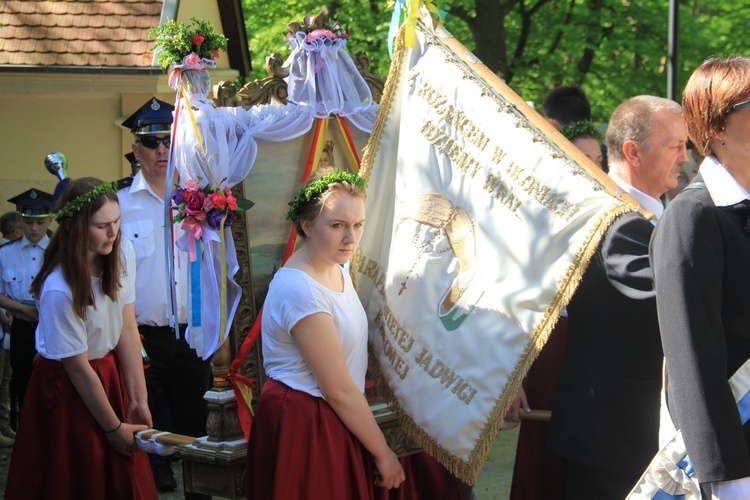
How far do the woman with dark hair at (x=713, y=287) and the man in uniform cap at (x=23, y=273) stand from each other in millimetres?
5115

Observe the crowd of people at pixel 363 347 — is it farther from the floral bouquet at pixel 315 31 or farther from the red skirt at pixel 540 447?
the floral bouquet at pixel 315 31

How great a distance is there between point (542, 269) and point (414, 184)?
2.34 ft

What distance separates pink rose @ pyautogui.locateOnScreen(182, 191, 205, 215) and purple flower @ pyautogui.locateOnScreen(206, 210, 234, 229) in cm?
5

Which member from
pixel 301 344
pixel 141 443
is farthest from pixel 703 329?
pixel 141 443

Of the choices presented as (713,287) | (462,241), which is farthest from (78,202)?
(713,287)

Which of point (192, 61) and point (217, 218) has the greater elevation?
point (192, 61)

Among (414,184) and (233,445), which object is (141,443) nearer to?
(233,445)

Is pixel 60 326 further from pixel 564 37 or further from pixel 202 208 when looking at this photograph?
pixel 564 37

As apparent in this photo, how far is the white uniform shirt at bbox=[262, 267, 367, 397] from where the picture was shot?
3.52m

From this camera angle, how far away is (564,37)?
15.5 meters

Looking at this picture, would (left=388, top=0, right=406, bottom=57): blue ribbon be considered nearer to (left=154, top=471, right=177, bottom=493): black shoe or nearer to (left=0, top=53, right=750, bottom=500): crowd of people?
(left=0, top=53, right=750, bottom=500): crowd of people

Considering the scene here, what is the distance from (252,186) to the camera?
4.38 metres

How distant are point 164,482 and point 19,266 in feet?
7.36

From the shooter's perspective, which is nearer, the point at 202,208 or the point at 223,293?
the point at 202,208
